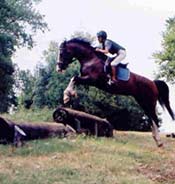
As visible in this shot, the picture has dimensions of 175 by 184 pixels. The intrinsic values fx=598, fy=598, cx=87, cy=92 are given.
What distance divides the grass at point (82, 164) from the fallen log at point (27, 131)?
41cm

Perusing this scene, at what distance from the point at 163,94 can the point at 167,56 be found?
66.2 feet

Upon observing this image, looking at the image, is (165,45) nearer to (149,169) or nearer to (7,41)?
(7,41)

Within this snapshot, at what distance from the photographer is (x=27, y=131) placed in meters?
15.8

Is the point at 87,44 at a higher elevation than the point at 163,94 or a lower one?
higher

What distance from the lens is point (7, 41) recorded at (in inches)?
1297

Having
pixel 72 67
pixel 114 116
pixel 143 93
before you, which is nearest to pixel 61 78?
pixel 72 67

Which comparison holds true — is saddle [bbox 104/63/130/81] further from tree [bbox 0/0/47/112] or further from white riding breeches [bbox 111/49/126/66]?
tree [bbox 0/0/47/112]

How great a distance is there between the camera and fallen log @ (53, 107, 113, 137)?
18.4m

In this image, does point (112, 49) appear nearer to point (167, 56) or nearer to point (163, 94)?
point (163, 94)

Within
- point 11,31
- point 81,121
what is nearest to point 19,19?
point 11,31

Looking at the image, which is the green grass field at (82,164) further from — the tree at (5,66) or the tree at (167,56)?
the tree at (167,56)

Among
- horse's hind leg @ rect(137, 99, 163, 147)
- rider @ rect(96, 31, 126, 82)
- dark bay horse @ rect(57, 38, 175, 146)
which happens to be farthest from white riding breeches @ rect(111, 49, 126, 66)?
horse's hind leg @ rect(137, 99, 163, 147)

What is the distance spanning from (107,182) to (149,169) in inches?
88.6

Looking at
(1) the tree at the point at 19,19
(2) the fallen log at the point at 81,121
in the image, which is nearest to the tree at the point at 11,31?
(1) the tree at the point at 19,19
